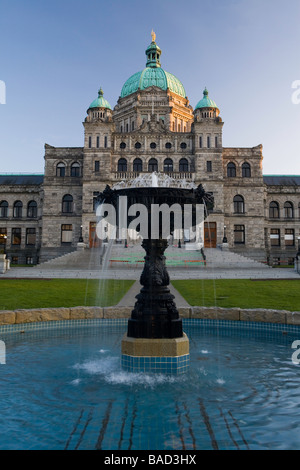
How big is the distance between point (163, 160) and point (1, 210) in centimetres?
2512

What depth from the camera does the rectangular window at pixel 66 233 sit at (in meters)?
46.5

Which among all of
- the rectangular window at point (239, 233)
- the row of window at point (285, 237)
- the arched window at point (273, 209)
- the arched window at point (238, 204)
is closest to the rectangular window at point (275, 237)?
the row of window at point (285, 237)

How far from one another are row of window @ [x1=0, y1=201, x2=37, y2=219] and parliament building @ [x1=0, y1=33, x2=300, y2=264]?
146mm

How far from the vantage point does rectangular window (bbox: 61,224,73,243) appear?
153 feet

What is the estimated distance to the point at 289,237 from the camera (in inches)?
2021

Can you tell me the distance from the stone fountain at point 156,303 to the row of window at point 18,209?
46607 mm

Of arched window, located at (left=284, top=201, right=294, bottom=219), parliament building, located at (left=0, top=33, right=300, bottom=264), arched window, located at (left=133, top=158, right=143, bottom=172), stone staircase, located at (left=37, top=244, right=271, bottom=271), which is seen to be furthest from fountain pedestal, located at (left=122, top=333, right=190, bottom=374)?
arched window, located at (left=284, top=201, right=294, bottom=219)

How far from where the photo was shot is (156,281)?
25.3ft

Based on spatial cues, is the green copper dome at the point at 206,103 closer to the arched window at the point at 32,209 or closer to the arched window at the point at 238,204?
the arched window at the point at 238,204

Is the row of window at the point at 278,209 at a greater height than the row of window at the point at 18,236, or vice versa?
the row of window at the point at 278,209

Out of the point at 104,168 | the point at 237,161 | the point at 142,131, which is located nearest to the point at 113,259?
the point at 104,168

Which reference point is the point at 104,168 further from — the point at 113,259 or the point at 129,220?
the point at 129,220

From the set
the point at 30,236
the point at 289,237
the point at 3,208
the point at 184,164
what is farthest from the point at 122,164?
the point at 289,237

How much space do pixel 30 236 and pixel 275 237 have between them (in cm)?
3529
